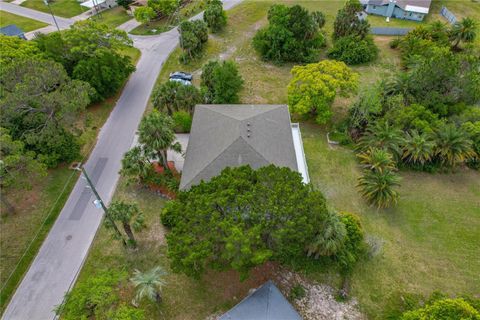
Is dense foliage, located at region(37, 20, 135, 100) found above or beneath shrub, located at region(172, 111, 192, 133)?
above

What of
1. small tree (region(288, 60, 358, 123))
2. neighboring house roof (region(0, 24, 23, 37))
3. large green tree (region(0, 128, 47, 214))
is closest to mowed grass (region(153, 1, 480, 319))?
small tree (region(288, 60, 358, 123))

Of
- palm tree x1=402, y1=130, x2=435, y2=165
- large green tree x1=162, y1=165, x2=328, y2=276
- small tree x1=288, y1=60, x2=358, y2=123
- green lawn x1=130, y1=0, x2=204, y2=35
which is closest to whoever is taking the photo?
large green tree x1=162, y1=165, x2=328, y2=276

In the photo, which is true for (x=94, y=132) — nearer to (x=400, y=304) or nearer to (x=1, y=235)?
(x=1, y=235)

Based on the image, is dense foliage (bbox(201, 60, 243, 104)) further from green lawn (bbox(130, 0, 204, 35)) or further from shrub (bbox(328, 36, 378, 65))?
shrub (bbox(328, 36, 378, 65))

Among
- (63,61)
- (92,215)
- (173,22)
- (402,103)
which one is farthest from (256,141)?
(173,22)

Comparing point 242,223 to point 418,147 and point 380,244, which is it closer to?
point 380,244

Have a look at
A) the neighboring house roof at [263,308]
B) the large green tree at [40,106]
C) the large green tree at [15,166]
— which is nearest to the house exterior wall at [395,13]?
the large green tree at [40,106]

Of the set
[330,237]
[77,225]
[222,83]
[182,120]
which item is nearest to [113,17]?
[222,83]
